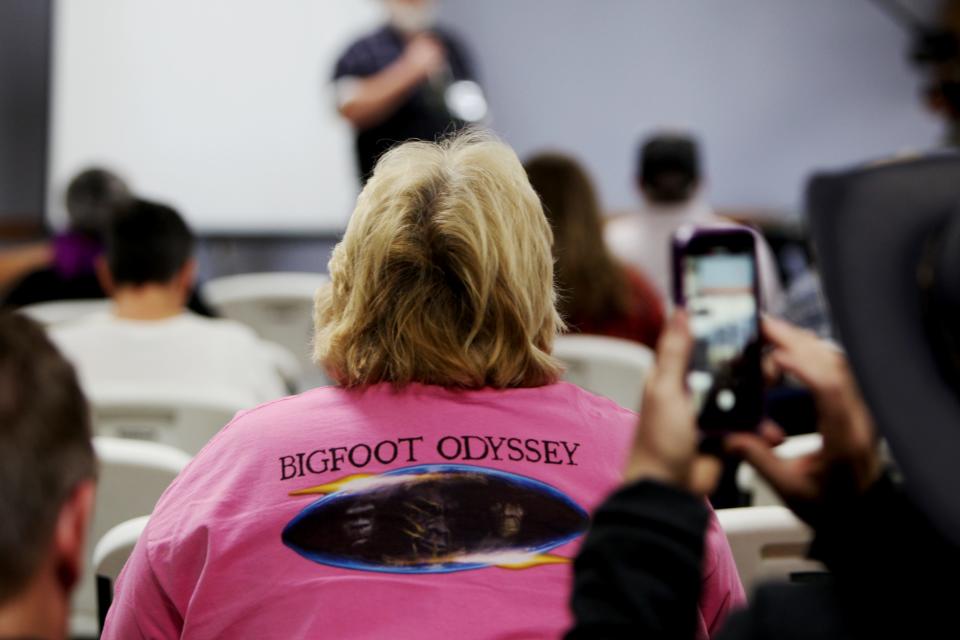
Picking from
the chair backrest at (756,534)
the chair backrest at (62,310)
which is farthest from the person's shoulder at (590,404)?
the chair backrest at (62,310)

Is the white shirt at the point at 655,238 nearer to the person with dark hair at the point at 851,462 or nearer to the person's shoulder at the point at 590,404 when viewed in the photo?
the person's shoulder at the point at 590,404

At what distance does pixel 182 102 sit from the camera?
6.30 metres

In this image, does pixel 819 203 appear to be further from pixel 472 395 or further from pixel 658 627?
pixel 472 395

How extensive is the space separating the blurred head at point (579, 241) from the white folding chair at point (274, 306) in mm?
1058

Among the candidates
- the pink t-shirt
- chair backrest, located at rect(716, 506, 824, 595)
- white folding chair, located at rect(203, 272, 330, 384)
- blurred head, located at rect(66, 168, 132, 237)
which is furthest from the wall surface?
the pink t-shirt

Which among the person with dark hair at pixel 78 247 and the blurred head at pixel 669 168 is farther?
the blurred head at pixel 669 168

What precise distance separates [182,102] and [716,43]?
10.1ft

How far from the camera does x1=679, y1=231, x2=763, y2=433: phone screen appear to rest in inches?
32.0

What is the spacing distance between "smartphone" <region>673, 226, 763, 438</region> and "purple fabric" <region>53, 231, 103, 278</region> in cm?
307

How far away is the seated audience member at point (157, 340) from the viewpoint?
102 inches

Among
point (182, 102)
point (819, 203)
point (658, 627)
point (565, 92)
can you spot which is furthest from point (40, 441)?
point (565, 92)

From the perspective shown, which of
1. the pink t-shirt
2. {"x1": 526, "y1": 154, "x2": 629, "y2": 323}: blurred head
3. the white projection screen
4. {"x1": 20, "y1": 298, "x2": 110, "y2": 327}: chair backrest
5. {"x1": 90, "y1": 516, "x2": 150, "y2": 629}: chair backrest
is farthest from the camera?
the white projection screen

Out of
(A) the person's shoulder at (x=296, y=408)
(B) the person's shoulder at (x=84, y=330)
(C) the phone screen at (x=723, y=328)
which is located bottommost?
(B) the person's shoulder at (x=84, y=330)

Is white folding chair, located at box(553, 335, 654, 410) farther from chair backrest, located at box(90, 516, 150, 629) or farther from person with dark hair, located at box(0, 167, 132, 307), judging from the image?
person with dark hair, located at box(0, 167, 132, 307)
